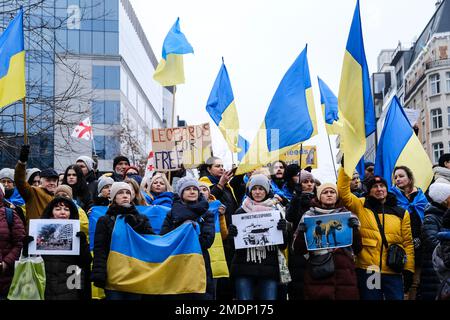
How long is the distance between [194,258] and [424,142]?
223 ft

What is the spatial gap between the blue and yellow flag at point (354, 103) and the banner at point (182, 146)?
3.10 metres

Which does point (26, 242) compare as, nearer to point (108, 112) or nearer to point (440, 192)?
point (440, 192)

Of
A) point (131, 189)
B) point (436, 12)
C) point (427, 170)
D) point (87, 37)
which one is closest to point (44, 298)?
point (131, 189)

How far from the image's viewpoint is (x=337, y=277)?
7801 millimetres

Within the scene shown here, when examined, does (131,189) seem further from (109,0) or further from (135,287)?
(109,0)

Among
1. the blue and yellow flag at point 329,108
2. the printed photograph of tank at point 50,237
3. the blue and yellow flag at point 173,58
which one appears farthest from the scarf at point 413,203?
the blue and yellow flag at point 173,58

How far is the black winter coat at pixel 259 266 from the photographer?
7941mm

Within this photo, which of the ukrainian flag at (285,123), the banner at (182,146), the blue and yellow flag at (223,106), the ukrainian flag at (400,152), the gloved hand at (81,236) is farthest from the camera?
the blue and yellow flag at (223,106)

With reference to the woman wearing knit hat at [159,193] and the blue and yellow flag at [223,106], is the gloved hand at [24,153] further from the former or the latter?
the blue and yellow flag at [223,106]

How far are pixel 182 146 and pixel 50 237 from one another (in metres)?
3.80

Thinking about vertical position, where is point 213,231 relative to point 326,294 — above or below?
→ above

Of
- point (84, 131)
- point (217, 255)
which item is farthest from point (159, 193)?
point (84, 131)

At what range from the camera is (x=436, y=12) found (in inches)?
2783
